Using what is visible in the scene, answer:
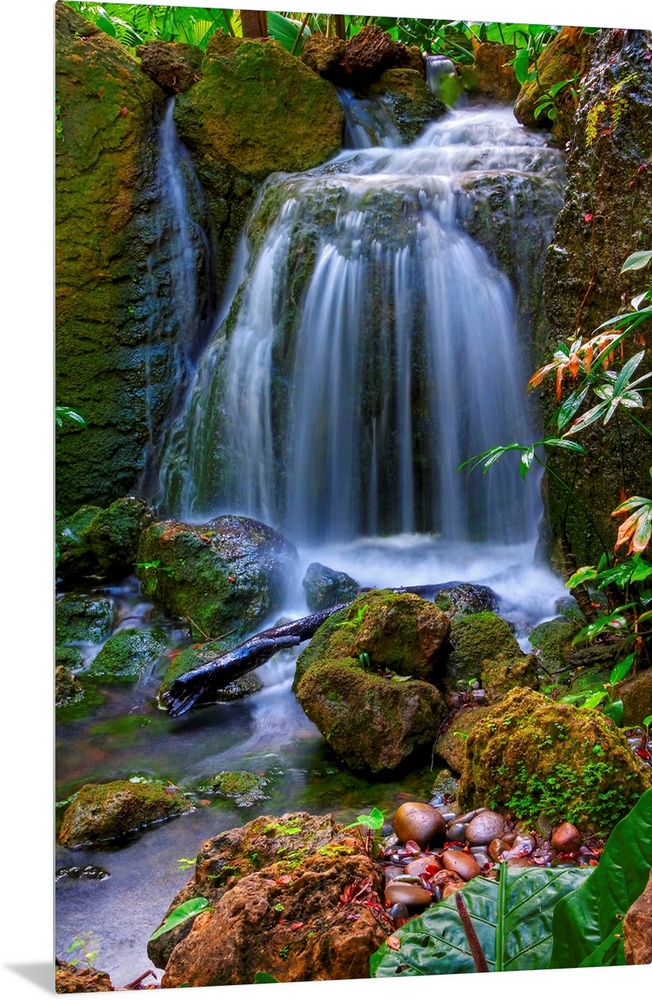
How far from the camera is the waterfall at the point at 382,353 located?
2900 millimetres

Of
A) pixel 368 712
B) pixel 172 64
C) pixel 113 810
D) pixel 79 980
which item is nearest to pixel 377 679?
pixel 368 712

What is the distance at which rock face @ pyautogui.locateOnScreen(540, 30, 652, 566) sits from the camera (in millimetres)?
2680

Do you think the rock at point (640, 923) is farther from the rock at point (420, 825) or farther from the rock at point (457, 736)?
the rock at point (457, 736)

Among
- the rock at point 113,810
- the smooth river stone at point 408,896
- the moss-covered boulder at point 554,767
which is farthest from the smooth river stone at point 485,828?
the rock at point 113,810

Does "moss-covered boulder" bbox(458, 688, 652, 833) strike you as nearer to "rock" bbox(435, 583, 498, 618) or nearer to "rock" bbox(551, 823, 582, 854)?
"rock" bbox(551, 823, 582, 854)

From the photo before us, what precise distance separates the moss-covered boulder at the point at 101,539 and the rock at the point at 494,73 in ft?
6.32

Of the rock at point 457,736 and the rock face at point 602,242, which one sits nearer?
the rock at point 457,736

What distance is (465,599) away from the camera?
8.51 ft

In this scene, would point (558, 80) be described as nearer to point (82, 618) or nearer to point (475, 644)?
point (475, 644)

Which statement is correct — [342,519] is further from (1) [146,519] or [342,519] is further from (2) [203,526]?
(1) [146,519]

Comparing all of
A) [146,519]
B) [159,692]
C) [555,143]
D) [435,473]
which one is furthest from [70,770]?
[555,143]

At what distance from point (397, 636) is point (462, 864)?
0.72 metres

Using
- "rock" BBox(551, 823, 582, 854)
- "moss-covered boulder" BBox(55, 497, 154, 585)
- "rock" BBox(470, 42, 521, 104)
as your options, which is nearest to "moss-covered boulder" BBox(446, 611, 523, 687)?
"rock" BBox(551, 823, 582, 854)

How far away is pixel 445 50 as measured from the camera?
3.10 metres
